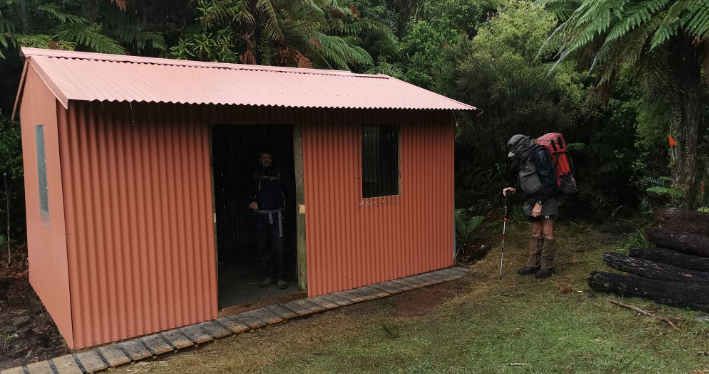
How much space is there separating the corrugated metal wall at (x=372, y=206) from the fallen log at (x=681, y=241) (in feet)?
9.72

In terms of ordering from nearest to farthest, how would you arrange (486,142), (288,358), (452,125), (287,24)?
(288,358) < (452,125) < (486,142) < (287,24)

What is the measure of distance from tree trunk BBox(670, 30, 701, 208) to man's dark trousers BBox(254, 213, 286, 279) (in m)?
6.17

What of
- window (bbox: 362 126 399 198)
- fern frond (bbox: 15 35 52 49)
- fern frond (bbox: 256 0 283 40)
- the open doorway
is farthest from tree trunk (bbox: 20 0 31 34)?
window (bbox: 362 126 399 198)

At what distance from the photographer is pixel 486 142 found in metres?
10.2

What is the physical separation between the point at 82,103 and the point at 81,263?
64.1 inches

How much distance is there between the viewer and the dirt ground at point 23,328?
5.16 m

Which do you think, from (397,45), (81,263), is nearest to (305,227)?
(81,263)

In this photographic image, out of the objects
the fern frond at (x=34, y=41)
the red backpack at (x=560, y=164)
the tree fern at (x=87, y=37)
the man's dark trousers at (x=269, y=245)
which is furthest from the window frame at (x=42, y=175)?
the red backpack at (x=560, y=164)

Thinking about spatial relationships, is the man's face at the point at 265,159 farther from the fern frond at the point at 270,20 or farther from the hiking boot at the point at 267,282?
the fern frond at the point at 270,20

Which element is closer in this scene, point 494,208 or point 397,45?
point 494,208

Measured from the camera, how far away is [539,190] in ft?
22.4

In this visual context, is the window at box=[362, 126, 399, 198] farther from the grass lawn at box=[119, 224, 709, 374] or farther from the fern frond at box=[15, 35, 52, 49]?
the fern frond at box=[15, 35, 52, 49]

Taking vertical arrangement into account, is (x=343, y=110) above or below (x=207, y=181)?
above

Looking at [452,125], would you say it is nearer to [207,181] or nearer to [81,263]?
[207,181]
